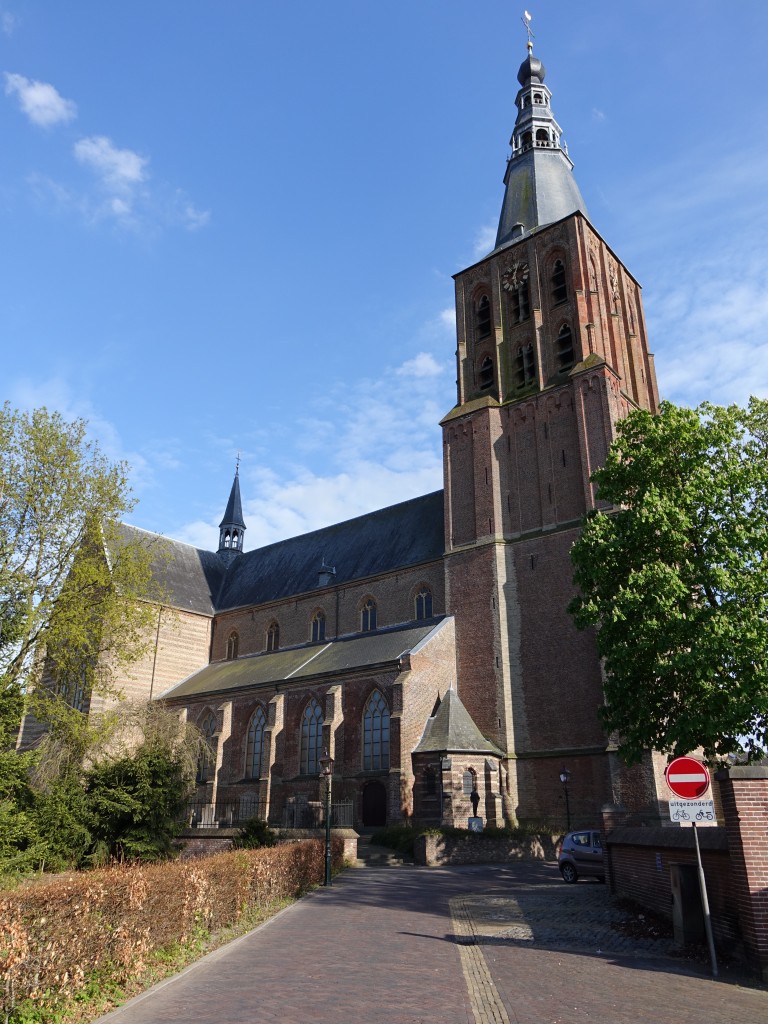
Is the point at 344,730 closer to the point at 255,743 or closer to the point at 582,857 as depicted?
the point at 255,743

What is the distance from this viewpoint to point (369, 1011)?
7.84 m

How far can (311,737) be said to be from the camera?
1384 inches

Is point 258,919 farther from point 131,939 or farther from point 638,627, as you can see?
point 638,627

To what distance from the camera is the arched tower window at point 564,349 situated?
36062mm

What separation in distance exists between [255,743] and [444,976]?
97.8ft

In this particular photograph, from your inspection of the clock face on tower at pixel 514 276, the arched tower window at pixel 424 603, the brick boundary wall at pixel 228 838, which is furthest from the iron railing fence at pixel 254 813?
the clock face on tower at pixel 514 276

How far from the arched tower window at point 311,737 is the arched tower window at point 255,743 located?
115 inches

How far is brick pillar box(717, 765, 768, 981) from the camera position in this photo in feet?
31.6

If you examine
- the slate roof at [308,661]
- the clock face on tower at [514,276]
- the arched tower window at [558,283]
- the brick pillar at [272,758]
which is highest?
the clock face on tower at [514,276]

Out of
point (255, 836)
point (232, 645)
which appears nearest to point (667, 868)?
point (255, 836)

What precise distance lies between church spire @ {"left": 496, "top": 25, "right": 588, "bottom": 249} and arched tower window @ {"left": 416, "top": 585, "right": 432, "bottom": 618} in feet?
63.4

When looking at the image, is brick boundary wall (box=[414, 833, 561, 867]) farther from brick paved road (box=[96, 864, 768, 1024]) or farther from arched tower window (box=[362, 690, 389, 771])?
brick paved road (box=[96, 864, 768, 1024])

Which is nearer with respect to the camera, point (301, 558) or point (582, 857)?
A: point (582, 857)

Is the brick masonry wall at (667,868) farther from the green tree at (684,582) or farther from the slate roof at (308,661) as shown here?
the slate roof at (308,661)
